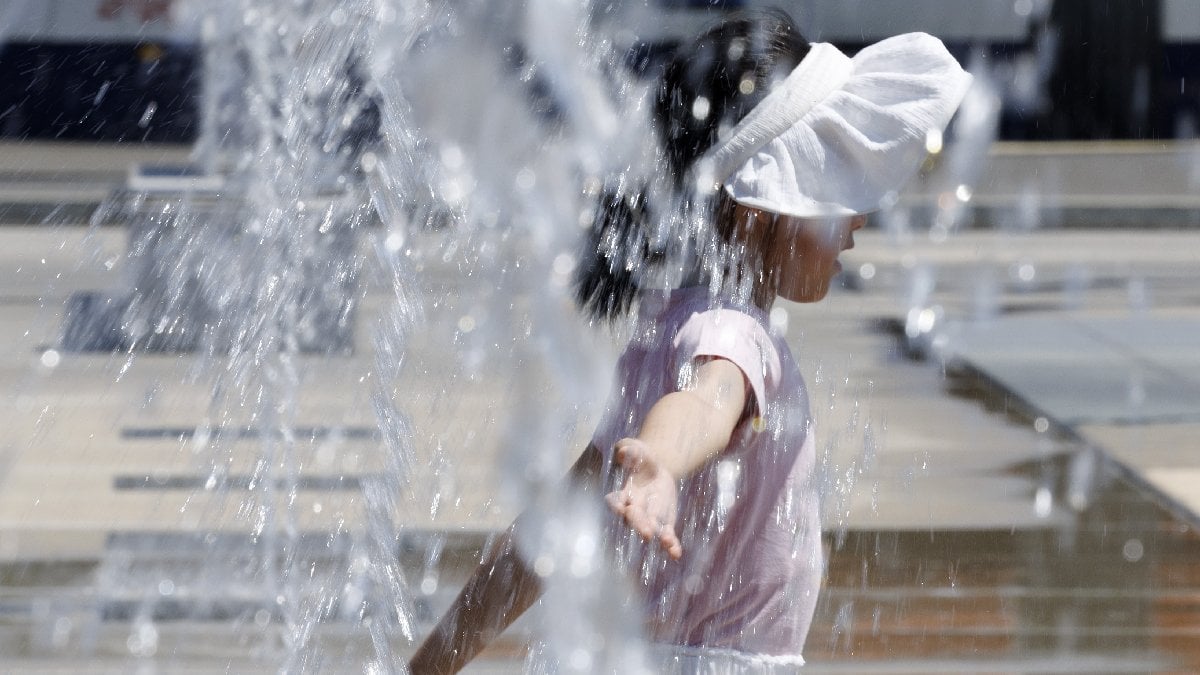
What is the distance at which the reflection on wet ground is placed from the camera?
4082 millimetres

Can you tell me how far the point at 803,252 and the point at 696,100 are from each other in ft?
0.75

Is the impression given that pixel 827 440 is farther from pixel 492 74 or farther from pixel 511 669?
pixel 492 74

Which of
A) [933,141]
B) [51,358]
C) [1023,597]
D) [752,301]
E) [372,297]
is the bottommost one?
[372,297]

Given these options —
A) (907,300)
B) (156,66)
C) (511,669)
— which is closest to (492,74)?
(907,300)

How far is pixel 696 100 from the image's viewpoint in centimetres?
192

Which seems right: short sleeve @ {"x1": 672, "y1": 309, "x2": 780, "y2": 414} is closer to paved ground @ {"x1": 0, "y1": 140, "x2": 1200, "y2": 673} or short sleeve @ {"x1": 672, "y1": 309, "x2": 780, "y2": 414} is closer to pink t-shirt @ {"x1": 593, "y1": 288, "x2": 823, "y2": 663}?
pink t-shirt @ {"x1": 593, "y1": 288, "x2": 823, "y2": 663}

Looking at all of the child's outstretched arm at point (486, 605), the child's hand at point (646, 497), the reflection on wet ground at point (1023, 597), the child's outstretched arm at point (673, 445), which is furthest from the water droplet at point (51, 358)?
the child's hand at point (646, 497)

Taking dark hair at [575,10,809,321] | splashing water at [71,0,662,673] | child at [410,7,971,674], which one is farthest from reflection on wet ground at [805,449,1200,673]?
child at [410,7,971,674]

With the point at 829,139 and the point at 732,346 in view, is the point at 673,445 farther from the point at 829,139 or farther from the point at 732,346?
the point at 829,139

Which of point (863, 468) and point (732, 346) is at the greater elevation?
point (732, 346)

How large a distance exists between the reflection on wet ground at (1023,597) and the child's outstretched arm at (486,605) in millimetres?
2287

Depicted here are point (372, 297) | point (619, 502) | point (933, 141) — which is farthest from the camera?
point (372, 297)

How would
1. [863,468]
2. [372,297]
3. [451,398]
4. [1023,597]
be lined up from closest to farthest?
[1023,597]
[863,468]
[451,398]
[372,297]

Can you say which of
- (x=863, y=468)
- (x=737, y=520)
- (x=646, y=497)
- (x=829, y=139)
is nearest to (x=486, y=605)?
(x=737, y=520)
